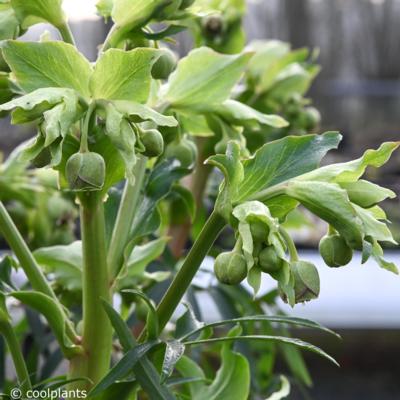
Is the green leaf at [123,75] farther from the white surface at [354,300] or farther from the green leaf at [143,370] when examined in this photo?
the white surface at [354,300]

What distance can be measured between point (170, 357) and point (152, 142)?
0.11 m

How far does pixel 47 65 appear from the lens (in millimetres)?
425

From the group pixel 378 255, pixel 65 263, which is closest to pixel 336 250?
pixel 378 255

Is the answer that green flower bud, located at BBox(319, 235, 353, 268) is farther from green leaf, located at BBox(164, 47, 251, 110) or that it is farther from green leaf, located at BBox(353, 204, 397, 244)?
green leaf, located at BBox(164, 47, 251, 110)

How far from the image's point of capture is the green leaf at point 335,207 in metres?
0.38

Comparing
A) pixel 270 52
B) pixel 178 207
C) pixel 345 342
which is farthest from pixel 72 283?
pixel 345 342

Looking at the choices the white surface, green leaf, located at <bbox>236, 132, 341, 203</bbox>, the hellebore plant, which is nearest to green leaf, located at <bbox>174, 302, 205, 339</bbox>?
the hellebore plant

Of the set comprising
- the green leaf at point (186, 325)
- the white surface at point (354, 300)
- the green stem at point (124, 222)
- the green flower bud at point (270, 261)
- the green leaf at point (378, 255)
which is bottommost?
the white surface at point (354, 300)

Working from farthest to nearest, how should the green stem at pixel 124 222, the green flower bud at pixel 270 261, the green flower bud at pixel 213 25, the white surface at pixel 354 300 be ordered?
1. the white surface at pixel 354 300
2. the green flower bud at pixel 213 25
3. the green stem at pixel 124 222
4. the green flower bud at pixel 270 261

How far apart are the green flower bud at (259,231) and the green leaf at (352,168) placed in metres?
0.04

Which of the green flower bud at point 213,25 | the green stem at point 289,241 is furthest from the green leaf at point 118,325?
the green flower bud at point 213,25

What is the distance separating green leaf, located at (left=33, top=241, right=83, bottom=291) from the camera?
0.56 m

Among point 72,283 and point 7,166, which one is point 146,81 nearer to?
point 72,283

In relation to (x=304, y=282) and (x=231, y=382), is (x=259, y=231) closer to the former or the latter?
(x=304, y=282)
